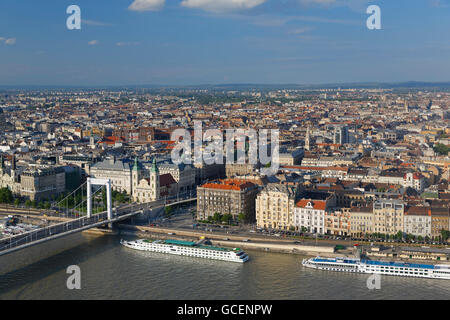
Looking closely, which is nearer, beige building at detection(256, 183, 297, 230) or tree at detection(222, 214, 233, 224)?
beige building at detection(256, 183, 297, 230)

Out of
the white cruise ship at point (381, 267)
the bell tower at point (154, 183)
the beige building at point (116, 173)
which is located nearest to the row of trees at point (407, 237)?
the white cruise ship at point (381, 267)

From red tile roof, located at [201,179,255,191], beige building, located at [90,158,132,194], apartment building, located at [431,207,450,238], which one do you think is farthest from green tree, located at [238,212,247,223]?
beige building, located at [90,158,132,194]

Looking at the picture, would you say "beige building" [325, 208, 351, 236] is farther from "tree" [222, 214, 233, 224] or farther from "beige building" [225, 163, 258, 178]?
"beige building" [225, 163, 258, 178]

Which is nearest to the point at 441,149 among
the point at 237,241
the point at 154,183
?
the point at 154,183

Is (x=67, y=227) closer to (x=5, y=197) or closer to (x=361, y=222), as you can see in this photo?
(x=5, y=197)

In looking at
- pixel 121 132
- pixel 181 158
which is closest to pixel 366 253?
pixel 181 158

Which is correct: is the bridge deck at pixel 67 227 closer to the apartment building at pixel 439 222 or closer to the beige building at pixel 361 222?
the beige building at pixel 361 222

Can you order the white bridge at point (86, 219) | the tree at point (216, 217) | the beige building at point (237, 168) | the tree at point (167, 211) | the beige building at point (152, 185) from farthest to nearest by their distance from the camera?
the beige building at point (237, 168)
the beige building at point (152, 185)
the tree at point (167, 211)
the tree at point (216, 217)
the white bridge at point (86, 219)
